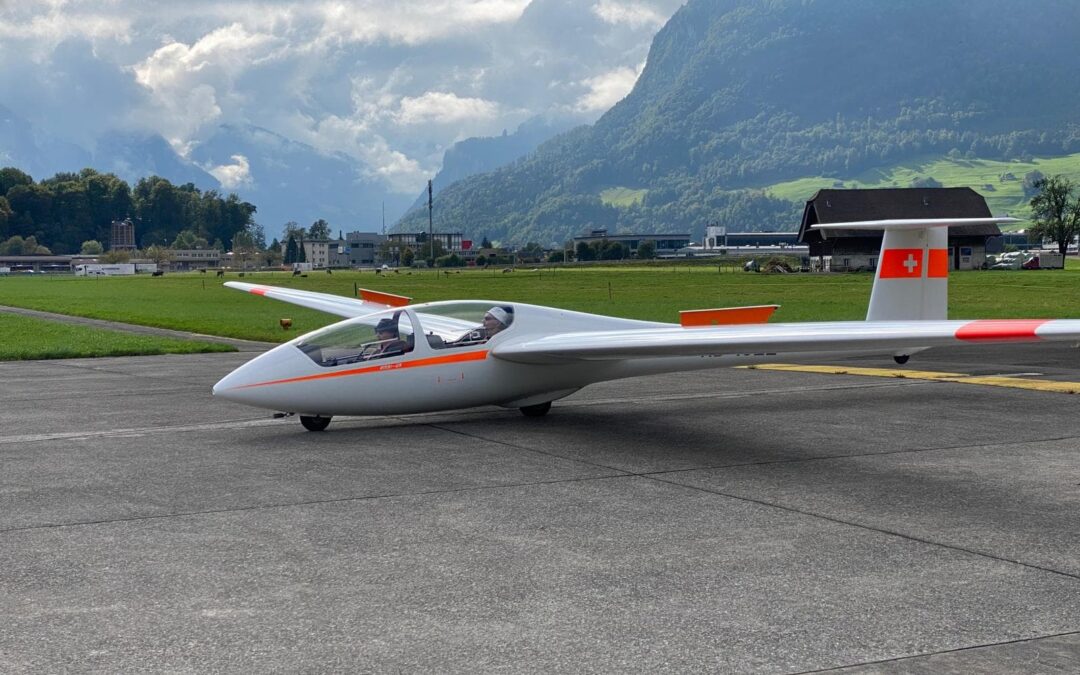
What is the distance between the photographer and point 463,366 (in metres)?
15.9

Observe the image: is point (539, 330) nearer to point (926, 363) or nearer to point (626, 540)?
point (626, 540)

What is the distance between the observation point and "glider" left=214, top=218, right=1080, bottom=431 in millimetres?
14391

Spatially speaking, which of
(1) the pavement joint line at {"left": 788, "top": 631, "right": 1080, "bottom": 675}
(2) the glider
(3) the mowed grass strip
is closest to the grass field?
(3) the mowed grass strip

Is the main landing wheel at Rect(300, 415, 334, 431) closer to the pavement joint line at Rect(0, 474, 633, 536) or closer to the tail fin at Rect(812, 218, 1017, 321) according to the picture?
the pavement joint line at Rect(0, 474, 633, 536)

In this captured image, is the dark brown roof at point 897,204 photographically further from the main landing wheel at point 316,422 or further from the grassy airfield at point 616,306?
the main landing wheel at point 316,422

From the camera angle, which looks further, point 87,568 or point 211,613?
point 87,568

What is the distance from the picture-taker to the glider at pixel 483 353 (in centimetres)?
1439

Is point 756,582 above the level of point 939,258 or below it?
below

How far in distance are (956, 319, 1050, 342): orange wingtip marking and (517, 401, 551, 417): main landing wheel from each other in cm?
689

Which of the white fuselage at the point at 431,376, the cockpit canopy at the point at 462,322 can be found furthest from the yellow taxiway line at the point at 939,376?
the cockpit canopy at the point at 462,322

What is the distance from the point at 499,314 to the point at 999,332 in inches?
285

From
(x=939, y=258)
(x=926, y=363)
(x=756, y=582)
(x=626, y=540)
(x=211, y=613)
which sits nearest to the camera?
(x=211, y=613)

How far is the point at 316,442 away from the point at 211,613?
291 inches

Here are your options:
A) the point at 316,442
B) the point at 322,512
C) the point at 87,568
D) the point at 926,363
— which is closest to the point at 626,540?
the point at 322,512
